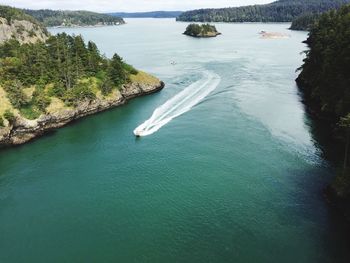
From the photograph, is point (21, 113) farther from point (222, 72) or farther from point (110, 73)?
point (222, 72)

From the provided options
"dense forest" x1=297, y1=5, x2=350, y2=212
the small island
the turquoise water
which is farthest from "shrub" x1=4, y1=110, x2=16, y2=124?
"dense forest" x1=297, y1=5, x2=350, y2=212

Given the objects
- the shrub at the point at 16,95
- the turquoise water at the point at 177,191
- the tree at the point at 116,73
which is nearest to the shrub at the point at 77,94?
the turquoise water at the point at 177,191

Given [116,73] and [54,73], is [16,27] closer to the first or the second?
[54,73]

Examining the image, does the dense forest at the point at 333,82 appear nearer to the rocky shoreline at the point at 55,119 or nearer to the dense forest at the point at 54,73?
the rocky shoreline at the point at 55,119

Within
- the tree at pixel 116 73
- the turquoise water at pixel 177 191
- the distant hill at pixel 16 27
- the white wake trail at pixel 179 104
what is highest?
→ the distant hill at pixel 16 27

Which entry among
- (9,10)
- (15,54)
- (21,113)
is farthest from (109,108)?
(9,10)

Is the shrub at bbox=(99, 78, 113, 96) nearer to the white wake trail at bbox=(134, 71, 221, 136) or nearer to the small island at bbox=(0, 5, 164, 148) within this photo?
the small island at bbox=(0, 5, 164, 148)

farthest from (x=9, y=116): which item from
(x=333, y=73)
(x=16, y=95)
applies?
(x=333, y=73)
